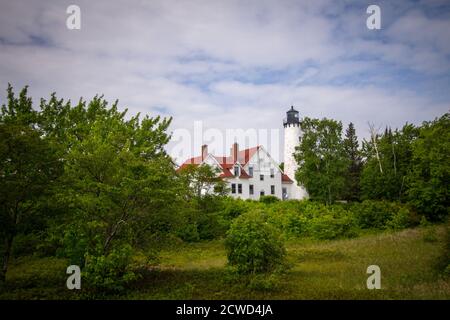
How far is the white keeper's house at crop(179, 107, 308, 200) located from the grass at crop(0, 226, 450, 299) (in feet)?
90.1

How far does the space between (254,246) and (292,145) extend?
129 ft

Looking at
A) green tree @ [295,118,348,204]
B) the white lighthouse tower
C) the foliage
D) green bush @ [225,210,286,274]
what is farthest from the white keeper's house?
the foliage

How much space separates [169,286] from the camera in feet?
47.4

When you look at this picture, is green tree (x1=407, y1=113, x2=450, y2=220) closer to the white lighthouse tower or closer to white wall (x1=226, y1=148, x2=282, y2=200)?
the white lighthouse tower

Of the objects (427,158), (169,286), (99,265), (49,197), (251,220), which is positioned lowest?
(169,286)

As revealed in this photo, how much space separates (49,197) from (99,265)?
3733mm

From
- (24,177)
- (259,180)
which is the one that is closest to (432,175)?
(259,180)

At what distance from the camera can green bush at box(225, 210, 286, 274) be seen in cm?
1464

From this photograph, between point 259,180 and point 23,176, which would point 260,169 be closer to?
point 259,180

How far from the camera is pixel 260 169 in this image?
170 feet

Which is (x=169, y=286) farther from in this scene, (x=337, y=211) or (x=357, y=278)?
(x=337, y=211)

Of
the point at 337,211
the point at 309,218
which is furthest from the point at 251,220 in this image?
the point at 337,211
